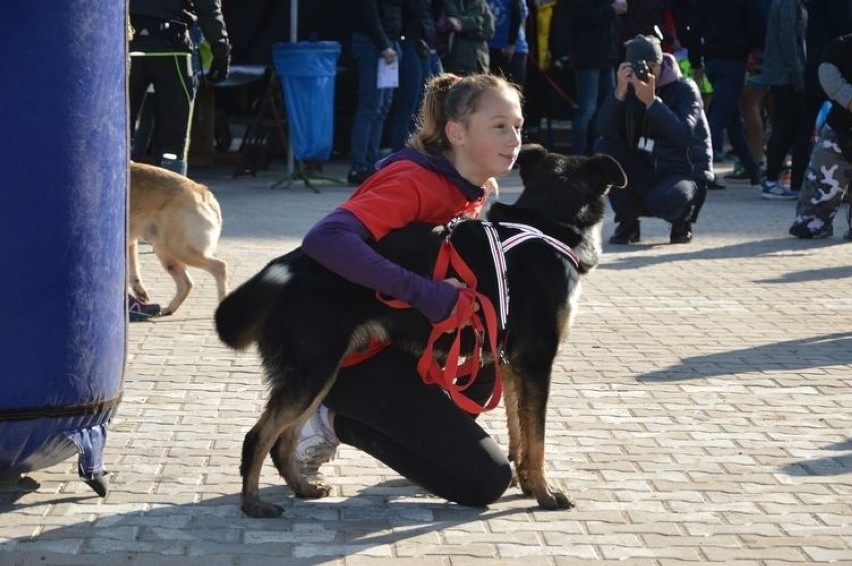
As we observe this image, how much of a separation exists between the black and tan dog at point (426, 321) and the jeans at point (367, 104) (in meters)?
8.56

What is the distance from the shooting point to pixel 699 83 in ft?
51.9

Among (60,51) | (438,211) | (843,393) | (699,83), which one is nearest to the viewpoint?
(60,51)

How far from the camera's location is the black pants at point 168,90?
9.38 meters

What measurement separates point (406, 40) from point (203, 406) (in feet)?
26.6

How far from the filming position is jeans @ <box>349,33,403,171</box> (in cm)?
1338

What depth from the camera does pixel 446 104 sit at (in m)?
4.77

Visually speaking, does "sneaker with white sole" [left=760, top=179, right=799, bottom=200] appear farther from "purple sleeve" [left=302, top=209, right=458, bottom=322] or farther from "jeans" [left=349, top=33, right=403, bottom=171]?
"purple sleeve" [left=302, top=209, right=458, bottom=322]

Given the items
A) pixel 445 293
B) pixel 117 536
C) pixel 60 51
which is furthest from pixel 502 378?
pixel 60 51

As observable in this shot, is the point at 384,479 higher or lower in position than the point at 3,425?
lower

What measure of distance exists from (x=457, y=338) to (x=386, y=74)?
354 inches

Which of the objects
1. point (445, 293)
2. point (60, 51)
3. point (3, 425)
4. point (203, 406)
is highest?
point (60, 51)

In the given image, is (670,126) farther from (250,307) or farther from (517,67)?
(250,307)

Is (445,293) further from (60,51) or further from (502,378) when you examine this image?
(60,51)

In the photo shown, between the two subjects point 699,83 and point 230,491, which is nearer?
point 230,491
